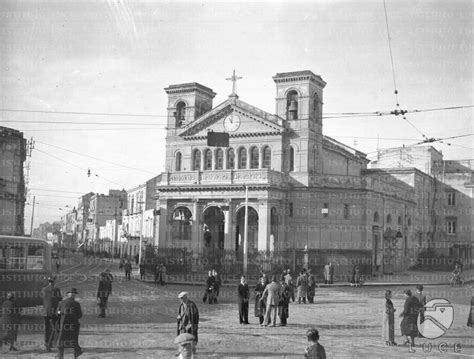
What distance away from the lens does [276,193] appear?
46.4 meters

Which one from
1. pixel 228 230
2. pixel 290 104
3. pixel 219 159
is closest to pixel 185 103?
pixel 219 159

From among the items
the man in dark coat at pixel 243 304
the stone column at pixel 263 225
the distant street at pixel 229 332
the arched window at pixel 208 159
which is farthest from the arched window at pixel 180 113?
the man in dark coat at pixel 243 304

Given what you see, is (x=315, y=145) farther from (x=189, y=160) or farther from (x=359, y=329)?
(x=359, y=329)

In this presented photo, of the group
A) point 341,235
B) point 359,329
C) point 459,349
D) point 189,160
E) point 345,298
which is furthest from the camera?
point 189,160

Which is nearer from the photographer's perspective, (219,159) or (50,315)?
(50,315)

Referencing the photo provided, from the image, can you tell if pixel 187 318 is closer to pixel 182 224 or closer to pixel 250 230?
pixel 250 230

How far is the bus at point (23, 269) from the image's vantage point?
59.2 feet

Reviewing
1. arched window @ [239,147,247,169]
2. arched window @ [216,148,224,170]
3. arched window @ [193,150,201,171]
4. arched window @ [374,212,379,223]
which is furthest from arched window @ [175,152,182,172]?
arched window @ [374,212,379,223]

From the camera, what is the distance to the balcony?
45.8 meters

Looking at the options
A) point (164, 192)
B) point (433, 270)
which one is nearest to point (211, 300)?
point (164, 192)

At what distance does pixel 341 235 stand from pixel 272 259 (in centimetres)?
928

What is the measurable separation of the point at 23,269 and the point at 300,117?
→ 112 feet

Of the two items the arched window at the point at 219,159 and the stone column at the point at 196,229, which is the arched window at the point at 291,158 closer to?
the arched window at the point at 219,159

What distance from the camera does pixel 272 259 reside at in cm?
4100
